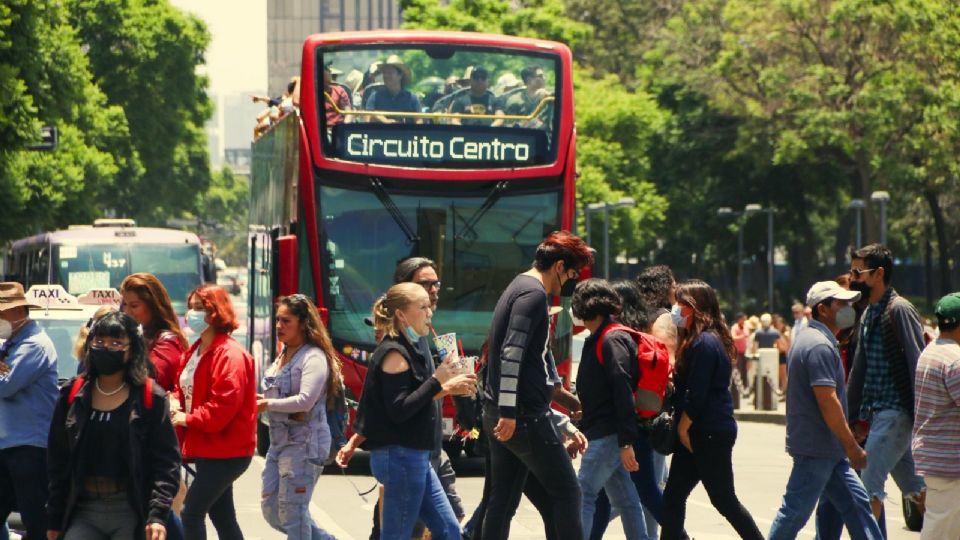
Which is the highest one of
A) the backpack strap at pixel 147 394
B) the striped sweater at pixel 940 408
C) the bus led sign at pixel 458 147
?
the bus led sign at pixel 458 147

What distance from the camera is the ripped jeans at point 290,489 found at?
9086 millimetres

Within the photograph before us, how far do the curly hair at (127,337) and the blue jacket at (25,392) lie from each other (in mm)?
2404

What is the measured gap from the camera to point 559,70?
56.4 feet

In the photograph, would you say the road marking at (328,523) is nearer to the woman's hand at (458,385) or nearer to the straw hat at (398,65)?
the woman's hand at (458,385)

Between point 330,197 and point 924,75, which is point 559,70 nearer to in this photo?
point 330,197

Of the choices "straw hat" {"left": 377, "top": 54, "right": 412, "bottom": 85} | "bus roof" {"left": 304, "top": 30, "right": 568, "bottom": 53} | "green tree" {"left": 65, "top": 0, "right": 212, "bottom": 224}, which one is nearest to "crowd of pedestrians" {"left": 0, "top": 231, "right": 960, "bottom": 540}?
"straw hat" {"left": 377, "top": 54, "right": 412, "bottom": 85}

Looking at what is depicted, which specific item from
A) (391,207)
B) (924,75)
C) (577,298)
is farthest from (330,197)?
(924,75)

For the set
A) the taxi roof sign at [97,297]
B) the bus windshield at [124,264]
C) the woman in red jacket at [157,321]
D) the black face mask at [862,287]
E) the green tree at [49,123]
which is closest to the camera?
the woman in red jacket at [157,321]

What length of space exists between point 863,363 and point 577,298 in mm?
1797

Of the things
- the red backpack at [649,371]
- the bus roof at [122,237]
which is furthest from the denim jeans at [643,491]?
the bus roof at [122,237]

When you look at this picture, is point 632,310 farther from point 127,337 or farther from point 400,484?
point 127,337

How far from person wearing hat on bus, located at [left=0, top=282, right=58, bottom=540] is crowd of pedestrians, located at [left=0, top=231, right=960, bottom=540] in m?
0.01

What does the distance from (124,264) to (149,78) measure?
38.2 meters

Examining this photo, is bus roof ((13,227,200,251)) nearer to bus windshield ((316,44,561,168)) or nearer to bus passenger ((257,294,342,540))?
bus windshield ((316,44,561,168))
